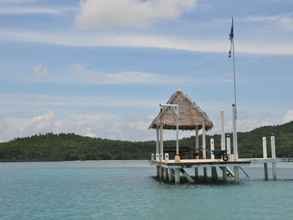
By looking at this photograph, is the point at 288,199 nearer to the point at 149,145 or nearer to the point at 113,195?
the point at 113,195

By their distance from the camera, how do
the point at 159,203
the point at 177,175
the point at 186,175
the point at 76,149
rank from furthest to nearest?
the point at 76,149, the point at 186,175, the point at 177,175, the point at 159,203

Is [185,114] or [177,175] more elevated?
[185,114]

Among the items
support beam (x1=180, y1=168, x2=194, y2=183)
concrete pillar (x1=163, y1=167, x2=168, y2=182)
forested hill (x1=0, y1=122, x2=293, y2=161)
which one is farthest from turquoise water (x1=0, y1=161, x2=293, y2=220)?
forested hill (x1=0, y1=122, x2=293, y2=161)

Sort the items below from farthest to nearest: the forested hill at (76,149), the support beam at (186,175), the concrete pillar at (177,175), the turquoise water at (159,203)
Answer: the forested hill at (76,149) < the support beam at (186,175) < the concrete pillar at (177,175) < the turquoise water at (159,203)

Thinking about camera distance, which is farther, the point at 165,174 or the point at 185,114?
the point at 165,174

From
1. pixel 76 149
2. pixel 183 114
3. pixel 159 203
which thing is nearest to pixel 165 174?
pixel 183 114

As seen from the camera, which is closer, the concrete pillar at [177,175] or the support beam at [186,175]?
the concrete pillar at [177,175]

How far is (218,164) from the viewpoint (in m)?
36.2

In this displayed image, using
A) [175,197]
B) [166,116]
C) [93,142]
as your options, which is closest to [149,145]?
[93,142]

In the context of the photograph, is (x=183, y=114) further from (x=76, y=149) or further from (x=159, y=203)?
(x=76, y=149)

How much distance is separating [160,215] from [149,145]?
126m

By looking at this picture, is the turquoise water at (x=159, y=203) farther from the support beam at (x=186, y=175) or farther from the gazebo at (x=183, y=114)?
the gazebo at (x=183, y=114)

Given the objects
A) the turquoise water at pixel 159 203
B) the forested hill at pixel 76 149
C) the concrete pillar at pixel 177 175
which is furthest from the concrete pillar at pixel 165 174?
the forested hill at pixel 76 149

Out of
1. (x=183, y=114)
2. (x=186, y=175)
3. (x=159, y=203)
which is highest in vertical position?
(x=183, y=114)
